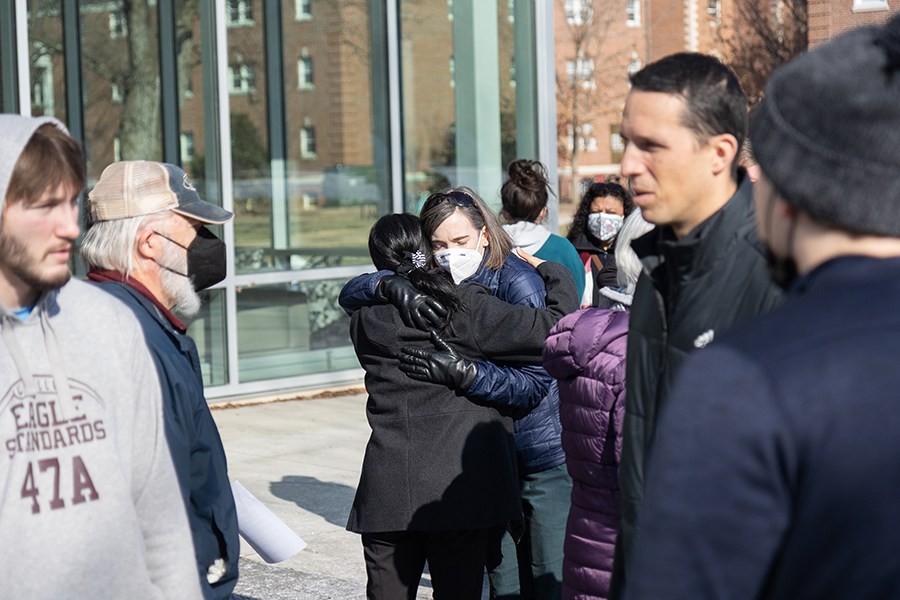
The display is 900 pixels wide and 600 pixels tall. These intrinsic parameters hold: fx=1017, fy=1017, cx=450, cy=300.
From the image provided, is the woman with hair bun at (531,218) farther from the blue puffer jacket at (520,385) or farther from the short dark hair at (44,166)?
the short dark hair at (44,166)

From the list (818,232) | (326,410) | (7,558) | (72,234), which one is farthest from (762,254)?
(326,410)

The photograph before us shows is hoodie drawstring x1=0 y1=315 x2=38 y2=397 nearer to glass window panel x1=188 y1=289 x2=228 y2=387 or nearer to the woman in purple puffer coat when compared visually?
the woman in purple puffer coat

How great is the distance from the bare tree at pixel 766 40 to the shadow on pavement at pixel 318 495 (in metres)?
26.0

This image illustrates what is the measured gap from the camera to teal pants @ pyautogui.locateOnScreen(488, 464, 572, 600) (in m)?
4.15

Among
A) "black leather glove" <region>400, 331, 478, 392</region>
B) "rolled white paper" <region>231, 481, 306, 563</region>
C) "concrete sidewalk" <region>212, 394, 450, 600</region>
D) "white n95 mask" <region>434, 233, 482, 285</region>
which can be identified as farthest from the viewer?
"concrete sidewalk" <region>212, 394, 450, 600</region>

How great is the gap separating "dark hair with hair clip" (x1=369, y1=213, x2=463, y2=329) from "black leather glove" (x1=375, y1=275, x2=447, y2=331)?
0.10ft

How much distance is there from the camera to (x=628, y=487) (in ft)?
7.53

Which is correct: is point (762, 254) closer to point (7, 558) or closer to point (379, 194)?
point (7, 558)

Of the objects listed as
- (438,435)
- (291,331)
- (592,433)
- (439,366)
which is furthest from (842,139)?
(291,331)

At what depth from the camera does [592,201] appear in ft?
23.6

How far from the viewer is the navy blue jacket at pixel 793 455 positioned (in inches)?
42.9

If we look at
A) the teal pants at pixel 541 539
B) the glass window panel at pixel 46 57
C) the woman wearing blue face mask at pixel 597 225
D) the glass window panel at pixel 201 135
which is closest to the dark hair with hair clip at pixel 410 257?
the teal pants at pixel 541 539

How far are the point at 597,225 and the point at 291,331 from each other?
13.9 feet

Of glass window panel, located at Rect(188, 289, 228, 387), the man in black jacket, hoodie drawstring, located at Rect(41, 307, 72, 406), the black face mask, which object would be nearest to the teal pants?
the black face mask
